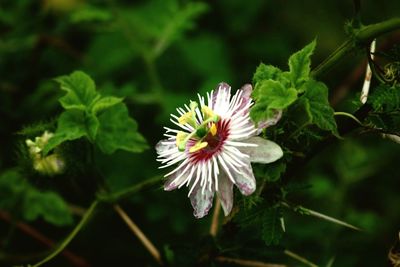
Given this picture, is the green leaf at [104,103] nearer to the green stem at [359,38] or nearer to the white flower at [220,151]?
the white flower at [220,151]

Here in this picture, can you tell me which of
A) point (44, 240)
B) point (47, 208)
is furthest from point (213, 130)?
point (44, 240)

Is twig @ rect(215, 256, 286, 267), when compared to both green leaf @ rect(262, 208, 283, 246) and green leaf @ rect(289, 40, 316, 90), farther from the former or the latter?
green leaf @ rect(289, 40, 316, 90)

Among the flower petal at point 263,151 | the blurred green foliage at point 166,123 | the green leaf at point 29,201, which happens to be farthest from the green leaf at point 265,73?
the green leaf at point 29,201

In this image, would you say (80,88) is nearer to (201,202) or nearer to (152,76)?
(201,202)

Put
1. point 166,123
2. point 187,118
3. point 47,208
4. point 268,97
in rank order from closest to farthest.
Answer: point 268,97, point 187,118, point 47,208, point 166,123

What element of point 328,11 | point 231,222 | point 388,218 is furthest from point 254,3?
point 231,222
